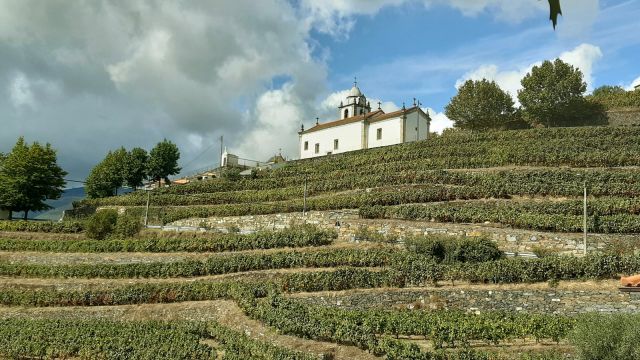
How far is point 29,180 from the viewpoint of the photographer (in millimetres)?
48219

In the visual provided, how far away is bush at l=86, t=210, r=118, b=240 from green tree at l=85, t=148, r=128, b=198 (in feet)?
79.6

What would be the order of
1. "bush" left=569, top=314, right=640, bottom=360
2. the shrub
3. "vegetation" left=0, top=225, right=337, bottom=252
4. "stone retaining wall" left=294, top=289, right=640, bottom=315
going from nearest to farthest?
1. "bush" left=569, top=314, right=640, bottom=360
2. "stone retaining wall" left=294, top=289, right=640, bottom=315
3. the shrub
4. "vegetation" left=0, top=225, right=337, bottom=252

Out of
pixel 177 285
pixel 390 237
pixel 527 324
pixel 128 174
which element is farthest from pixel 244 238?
pixel 128 174

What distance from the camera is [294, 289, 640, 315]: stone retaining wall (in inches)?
792

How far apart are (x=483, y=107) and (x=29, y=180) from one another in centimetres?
4769

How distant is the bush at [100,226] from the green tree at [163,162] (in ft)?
81.5

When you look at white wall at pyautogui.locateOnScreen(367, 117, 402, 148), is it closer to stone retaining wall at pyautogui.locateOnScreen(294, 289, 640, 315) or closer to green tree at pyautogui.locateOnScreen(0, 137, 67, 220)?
green tree at pyautogui.locateOnScreen(0, 137, 67, 220)

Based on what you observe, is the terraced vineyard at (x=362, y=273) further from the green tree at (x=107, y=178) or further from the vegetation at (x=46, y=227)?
the green tree at (x=107, y=178)

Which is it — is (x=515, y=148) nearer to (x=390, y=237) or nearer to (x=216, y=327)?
(x=390, y=237)

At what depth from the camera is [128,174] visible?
60969 mm

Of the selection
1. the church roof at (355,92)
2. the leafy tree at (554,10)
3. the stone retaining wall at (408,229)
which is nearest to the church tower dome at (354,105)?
the church roof at (355,92)

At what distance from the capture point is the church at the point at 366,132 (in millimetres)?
58562

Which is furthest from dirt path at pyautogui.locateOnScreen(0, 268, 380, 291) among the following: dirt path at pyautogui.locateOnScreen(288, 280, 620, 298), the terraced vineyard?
dirt path at pyautogui.locateOnScreen(288, 280, 620, 298)

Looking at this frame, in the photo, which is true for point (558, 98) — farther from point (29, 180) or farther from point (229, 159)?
point (29, 180)
